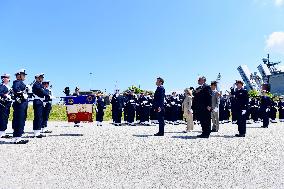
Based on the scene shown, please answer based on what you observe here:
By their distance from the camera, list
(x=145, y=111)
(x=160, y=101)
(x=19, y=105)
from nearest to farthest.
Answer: (x=19, y=105)
(x=160, y=101)
(x=145, y=111)

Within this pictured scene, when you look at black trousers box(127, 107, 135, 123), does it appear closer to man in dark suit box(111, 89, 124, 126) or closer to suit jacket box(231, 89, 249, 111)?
man in dark suit box(111, 89, 124, 126)

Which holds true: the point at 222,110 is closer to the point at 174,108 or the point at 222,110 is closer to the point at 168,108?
the point at 174,108

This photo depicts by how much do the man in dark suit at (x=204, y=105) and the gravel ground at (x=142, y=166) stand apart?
261cm

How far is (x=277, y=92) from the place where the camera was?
117 m

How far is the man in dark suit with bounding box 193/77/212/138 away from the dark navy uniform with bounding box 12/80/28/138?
568 cm

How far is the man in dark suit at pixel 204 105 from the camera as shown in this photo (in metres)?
14.0

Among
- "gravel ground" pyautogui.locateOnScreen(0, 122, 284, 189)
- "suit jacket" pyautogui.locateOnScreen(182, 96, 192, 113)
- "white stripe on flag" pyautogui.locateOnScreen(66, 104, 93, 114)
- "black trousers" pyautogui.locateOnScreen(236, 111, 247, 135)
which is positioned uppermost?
"suit jacket" pyautogui.locateOnScreen(182, 96, 192, 113)

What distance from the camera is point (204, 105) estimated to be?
14.1m

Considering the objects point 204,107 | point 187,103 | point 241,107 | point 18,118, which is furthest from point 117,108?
point 18,118

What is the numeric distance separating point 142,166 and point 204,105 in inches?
262

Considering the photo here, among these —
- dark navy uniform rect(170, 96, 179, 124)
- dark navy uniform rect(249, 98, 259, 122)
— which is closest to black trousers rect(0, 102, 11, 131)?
dark navy uniform rect(170, 96, 179, 124)

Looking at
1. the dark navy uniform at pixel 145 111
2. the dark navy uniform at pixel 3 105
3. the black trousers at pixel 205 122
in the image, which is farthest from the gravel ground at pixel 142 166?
the dark navy uniform at pixel 145 111

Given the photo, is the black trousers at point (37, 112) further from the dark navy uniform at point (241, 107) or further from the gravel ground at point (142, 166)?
the dark navy uniform at point (241, 107)

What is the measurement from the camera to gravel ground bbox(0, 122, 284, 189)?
6.43 metres
